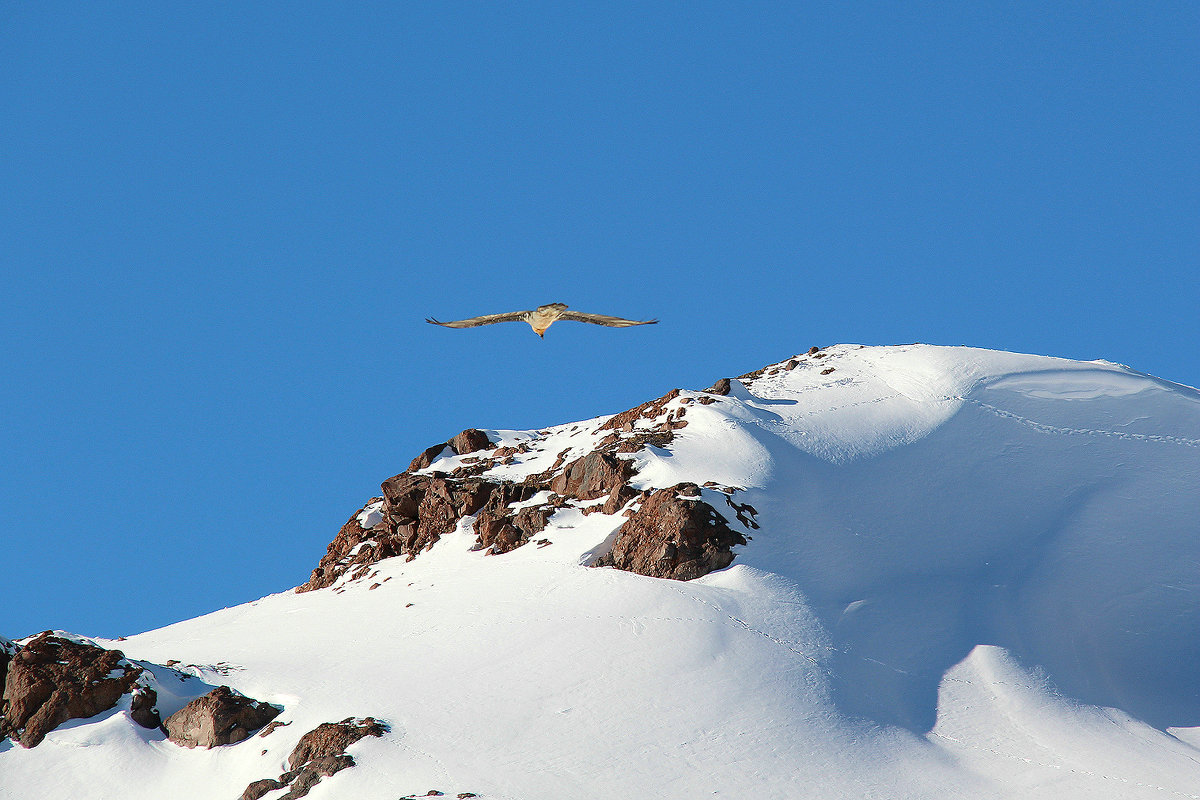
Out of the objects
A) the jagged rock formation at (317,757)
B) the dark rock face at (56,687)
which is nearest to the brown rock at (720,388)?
the jagged rock formation at (317,757)

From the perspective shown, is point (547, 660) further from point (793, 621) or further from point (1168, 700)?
point (1168, 700)

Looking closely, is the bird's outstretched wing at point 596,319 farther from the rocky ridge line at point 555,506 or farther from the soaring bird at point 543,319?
the rocky ridge line at point 555,506

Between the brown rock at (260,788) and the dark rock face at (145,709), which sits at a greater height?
the dark rock face at (145,709)

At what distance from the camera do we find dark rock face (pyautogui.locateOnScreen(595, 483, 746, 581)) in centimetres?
3162

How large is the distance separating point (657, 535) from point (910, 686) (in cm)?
825

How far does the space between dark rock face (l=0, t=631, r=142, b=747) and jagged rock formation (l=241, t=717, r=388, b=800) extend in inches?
227

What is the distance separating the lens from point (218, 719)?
85.6ft

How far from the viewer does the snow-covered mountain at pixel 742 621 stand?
24812 mm

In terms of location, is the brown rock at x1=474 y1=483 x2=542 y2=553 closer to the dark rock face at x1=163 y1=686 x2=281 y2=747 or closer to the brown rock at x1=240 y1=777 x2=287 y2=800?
the dark rock face at x1=163 y1=686 x2=281 y2=747

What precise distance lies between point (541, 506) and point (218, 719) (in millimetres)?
13137

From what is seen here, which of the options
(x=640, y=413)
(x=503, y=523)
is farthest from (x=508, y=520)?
(x=640, y=413)

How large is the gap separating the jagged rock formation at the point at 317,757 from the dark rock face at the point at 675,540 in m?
9.51

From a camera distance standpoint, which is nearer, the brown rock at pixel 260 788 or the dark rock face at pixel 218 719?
the brown rock at pixel 260 788

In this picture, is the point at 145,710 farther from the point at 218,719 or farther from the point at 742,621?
the point at 742,621
